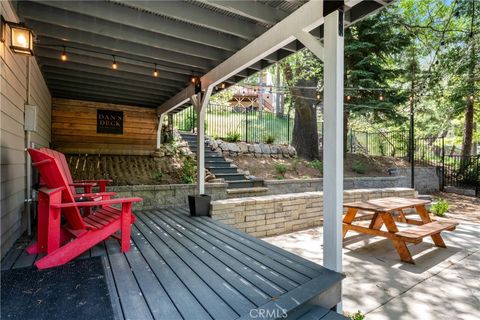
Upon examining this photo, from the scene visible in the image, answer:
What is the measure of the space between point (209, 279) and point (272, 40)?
251 centimetres

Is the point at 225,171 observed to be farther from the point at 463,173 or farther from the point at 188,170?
the point at 463,173

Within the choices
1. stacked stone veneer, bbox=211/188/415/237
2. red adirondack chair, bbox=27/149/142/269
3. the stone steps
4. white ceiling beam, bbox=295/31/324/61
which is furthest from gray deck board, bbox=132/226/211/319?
the stone steps

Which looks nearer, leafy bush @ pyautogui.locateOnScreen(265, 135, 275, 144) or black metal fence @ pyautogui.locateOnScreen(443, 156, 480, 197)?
leafy bush @ pyautogui.locateOnScreen(265, 135, 275, 144)

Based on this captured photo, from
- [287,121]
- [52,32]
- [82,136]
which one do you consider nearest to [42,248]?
[52,32]

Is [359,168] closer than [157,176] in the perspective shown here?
No

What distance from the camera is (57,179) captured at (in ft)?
7.77

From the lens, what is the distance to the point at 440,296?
2791mm

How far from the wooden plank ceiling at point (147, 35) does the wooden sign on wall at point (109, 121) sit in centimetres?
171

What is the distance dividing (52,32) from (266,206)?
414 centimetres

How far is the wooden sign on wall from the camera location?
7168 millimetres

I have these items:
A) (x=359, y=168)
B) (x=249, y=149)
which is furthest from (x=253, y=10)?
(x=359, y=168)

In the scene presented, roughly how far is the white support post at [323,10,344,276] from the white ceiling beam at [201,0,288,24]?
0.80 meters

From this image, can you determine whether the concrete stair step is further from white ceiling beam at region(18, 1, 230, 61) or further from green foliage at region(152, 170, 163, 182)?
white ceiling beam at region(18, 1, 230, 61)

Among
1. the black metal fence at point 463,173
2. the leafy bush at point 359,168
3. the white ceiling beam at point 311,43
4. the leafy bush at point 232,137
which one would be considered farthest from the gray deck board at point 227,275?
the black metal fence at point 463,173
